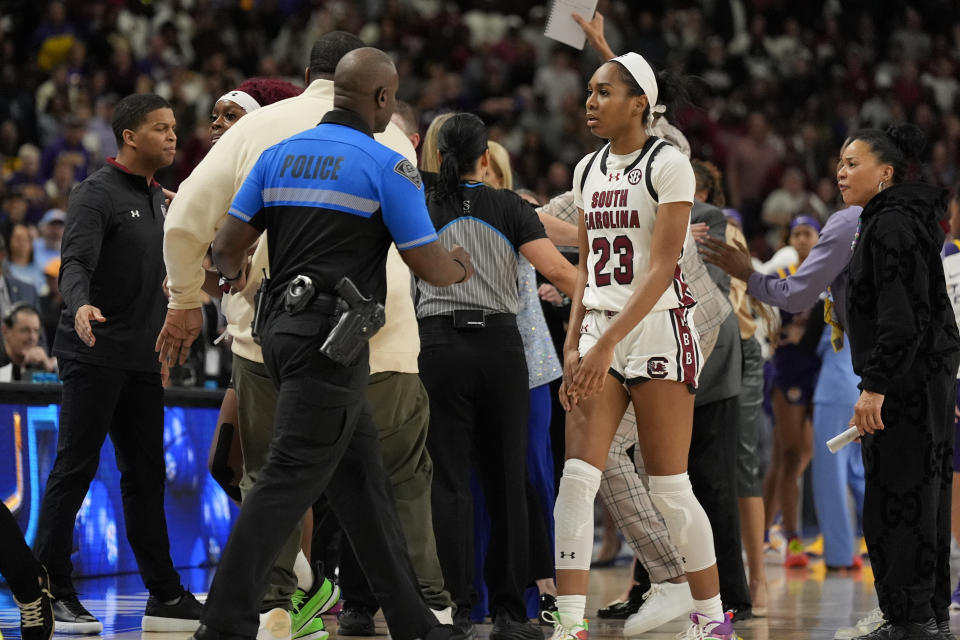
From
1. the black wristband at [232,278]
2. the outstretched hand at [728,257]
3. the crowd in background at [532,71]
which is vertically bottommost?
the black wristband at [232,278]

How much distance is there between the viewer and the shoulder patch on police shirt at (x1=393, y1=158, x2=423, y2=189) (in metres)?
3.95

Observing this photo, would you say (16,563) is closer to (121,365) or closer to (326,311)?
(121,365)

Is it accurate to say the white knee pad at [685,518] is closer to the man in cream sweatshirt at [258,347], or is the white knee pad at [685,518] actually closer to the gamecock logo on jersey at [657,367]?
the gamecock logo on jersey at [657,367]

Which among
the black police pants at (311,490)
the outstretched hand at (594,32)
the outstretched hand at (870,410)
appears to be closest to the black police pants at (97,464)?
the black police pants at (311,490)

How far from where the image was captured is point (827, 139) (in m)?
15.6

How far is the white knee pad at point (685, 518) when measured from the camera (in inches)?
181

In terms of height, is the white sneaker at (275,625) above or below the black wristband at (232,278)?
below

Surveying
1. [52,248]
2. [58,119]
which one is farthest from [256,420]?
[58,119]

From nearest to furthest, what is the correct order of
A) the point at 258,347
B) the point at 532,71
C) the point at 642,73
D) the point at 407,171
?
the point at 407,171
the point at 258,347
the point at 642,73
the point at 532,71

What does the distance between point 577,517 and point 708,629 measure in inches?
24.0

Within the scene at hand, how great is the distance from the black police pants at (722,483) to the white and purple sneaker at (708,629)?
1068 mm

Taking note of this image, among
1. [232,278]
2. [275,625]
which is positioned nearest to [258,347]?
[232,278]

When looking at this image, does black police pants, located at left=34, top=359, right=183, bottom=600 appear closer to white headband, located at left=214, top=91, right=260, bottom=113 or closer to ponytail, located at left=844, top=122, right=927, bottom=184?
white headband, located at left=214, top=91, right=260, bottom=113

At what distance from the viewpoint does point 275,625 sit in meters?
4.44
